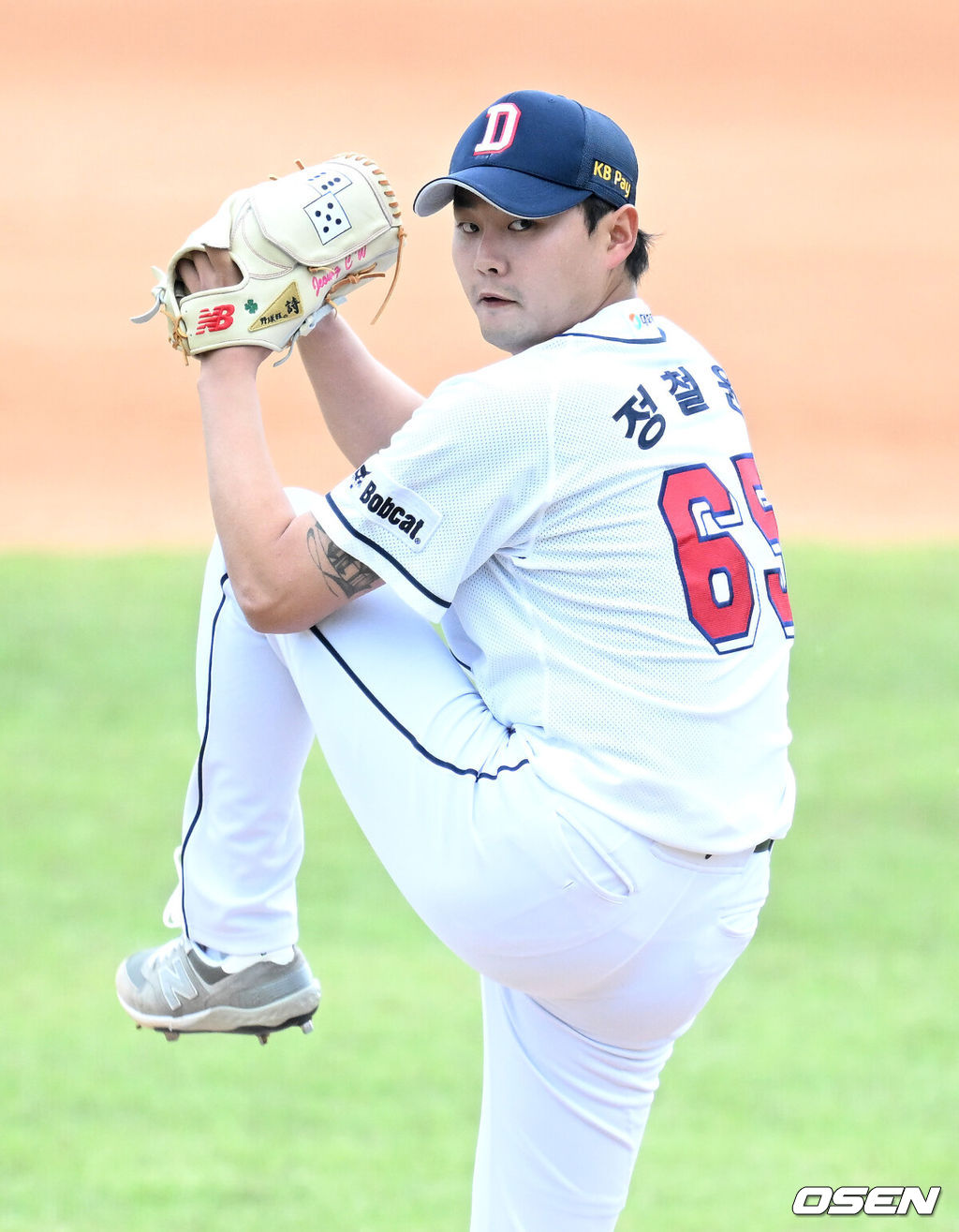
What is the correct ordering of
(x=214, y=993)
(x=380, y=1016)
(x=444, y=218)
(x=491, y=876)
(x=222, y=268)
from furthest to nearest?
(x=444, y=218)
(x=380, y=1016)
(x=214, y=993)
(x=222, y=268)
(x=491, y=876)

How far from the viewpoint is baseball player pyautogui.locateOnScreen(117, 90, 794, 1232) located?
2053 millimetres

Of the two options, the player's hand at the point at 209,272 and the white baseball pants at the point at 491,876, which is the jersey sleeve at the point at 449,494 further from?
the player's hand at the point at 209,272

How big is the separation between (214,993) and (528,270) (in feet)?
3.63

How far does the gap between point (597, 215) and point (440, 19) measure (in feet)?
60.9

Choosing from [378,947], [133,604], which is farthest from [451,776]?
[133,604]

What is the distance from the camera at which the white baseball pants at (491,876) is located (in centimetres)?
206

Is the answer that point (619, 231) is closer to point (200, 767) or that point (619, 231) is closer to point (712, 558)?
point (712, 558)

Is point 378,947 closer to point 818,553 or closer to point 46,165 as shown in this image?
point 818,553

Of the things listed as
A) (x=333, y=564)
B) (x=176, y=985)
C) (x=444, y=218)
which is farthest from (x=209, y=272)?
(x=444, y=218)

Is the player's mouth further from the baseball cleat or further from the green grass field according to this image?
the green grass field

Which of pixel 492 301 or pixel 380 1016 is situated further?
pixel 380 1016

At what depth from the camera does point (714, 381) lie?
2.25 metres

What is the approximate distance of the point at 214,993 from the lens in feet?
8.01

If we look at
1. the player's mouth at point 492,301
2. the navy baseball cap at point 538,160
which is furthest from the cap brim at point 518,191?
the player's mouth at point 492,301
